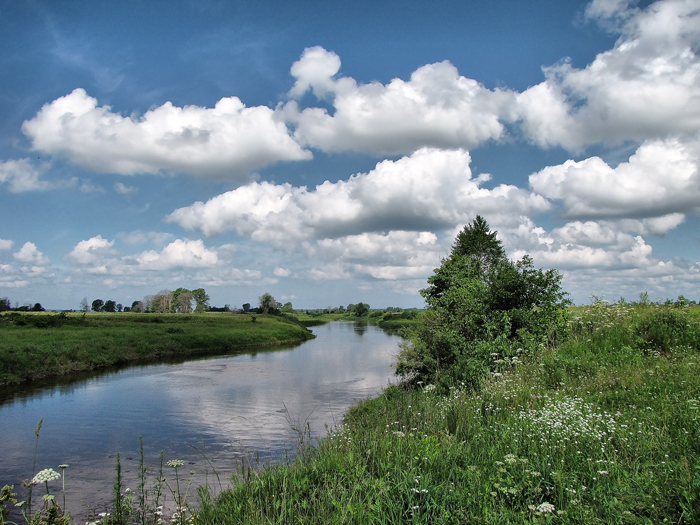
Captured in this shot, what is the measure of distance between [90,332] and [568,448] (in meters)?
46.6

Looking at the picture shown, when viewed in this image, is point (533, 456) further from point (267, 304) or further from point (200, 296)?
point (200, 296)

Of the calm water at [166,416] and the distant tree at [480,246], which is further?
the distant tree at [480,246]

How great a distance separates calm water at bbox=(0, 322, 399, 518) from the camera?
12.4m

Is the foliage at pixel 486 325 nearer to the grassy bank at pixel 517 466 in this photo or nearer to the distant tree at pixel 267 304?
the grassy bank at pixel 517 466

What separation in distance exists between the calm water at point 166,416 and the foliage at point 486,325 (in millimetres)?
4505

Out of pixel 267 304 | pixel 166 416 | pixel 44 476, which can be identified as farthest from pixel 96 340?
pixel 267 304

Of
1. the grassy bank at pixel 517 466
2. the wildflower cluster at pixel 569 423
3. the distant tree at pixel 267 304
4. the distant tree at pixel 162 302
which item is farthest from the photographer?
the distant tree at pixel 162 302

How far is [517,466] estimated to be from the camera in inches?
195

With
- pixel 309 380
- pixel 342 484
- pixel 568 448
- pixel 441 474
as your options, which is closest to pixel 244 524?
pixel 342 484

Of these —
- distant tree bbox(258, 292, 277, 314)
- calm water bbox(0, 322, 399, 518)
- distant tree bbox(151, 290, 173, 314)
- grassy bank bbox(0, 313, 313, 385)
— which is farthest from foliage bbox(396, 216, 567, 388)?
distant tree bbox(151, 290, 173, 314)

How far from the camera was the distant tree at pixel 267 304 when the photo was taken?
111938mm

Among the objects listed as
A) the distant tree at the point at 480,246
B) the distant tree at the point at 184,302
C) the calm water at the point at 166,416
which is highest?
the distant tree at the point at 480,246

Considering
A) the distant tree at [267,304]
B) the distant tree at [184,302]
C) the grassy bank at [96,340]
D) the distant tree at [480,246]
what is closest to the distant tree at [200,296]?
the distant tree at [184,302]

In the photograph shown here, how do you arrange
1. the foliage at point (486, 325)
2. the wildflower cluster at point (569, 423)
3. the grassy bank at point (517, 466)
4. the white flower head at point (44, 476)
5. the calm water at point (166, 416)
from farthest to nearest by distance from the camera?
the foliage at point (486, 325), the calm water at point (166, 416), the wildflower cluster at point (569, 423), the grassy bank at point (517, 466), the white flower head at point (44, 476)
